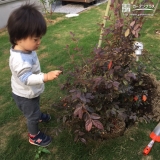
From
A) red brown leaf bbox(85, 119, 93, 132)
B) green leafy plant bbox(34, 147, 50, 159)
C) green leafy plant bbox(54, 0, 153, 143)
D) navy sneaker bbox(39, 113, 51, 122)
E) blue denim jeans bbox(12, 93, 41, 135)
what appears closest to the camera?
red brown leaf bbox(85, 119, 93, 132)

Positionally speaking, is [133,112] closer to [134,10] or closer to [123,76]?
[123,76]

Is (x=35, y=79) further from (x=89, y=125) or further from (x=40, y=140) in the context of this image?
(x=40, y=140)

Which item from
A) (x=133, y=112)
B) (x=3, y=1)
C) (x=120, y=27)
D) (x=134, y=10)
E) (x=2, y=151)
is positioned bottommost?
(x=2, y=151)

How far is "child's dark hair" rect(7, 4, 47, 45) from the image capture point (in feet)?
5.58

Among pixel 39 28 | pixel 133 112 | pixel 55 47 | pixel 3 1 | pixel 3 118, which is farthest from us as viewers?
pixel 3 1

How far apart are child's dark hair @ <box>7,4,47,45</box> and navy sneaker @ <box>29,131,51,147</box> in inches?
42.3

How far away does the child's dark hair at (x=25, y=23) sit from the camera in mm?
1700

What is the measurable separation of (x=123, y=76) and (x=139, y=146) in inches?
30.8

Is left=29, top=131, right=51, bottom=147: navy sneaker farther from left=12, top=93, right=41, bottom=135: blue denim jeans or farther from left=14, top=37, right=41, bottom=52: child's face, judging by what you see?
left=14, top=37, right=41, bottom=52: child's face

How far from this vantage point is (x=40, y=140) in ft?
7.45

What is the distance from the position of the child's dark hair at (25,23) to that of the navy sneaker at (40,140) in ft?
3.53

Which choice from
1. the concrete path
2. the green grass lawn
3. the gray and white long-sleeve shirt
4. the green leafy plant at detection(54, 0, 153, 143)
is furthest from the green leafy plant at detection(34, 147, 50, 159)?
the concrete path

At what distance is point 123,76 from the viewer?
6.35 feet

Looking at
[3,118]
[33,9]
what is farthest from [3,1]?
[33,9]
